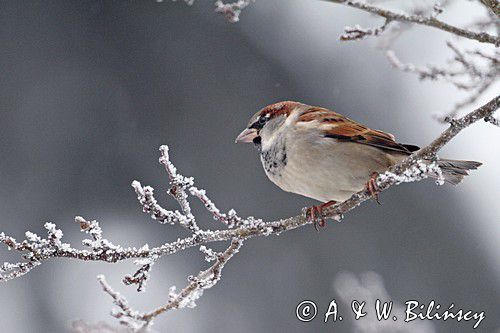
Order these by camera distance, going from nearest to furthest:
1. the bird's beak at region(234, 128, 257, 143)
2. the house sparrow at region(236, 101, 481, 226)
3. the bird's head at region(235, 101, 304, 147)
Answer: the house sparrow at region(236, 101, 481, 226) → the bird's head at region(235, 101, 304, 147) → the bird's beak at region(234, 128, 257, 143)

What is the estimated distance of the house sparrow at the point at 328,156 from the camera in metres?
2.66

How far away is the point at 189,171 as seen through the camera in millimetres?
5340

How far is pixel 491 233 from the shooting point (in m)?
5.59

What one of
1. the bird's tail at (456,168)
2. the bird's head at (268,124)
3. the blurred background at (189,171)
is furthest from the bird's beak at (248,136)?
the blurred background at (189,171)

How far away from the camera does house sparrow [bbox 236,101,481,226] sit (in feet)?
8.73

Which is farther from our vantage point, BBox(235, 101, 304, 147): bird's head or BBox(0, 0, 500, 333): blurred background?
BBox(0, 0, 500, 333): blurred background

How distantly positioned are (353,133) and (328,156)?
17 cm

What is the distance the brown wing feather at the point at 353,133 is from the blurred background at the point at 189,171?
212 cm

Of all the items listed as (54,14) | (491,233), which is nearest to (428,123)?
(491,233)

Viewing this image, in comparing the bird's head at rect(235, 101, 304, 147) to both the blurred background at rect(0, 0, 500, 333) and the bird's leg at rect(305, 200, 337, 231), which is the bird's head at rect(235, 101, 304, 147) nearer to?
the bird's leg at rect(305, 200, 337, 231)

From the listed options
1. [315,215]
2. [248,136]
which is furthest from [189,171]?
[315,215]

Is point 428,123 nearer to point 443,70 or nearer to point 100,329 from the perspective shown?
point 443,70

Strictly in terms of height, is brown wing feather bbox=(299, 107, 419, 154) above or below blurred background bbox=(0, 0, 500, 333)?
below

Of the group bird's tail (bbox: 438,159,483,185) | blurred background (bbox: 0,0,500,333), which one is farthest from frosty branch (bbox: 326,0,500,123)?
blurred background (bbox: 0,0,500,333)
